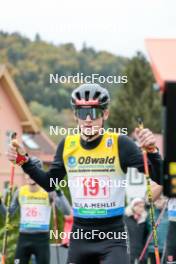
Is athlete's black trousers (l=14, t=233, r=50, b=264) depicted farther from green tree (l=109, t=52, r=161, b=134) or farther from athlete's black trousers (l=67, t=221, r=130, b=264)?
green tree (l=109, t=52, r=161, b=134)

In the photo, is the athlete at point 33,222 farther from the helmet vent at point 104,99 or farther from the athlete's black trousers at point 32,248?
the helmet vent at point 104,99

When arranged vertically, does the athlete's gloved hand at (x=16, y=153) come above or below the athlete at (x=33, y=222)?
above

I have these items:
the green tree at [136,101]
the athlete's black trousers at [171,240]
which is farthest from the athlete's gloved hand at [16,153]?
the green tree at [136,101]

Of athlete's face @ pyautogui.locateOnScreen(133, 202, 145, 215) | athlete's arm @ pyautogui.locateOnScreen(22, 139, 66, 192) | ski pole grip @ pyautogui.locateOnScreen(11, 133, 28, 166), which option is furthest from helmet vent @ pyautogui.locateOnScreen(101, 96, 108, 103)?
athlete's face @ pyautogui.locateOnScreen(133, 202, 145, 215)

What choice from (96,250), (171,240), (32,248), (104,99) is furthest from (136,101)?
(96,250)

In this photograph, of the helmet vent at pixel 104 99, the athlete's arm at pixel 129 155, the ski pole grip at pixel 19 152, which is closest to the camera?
the athlete's arm at pixel 129 155

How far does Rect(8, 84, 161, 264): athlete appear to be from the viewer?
27.4ft

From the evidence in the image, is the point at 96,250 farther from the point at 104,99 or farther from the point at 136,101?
the point at 136,101

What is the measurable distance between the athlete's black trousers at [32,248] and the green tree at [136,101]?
5697cm

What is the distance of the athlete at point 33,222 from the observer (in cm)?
1515

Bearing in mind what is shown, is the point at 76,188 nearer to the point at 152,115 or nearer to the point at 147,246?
the point at 147,246

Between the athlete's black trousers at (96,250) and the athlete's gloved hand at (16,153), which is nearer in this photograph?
the athlete's black trousers at (96,250)

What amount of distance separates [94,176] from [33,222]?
22.0ft

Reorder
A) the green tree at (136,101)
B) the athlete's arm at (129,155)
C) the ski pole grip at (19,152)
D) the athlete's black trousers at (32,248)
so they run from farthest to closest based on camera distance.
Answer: the green tree at (136,101)
the athlete's black trousers at (32,248)
the ski pole grip at (19,152)
the athlete's arm at (129,155)
